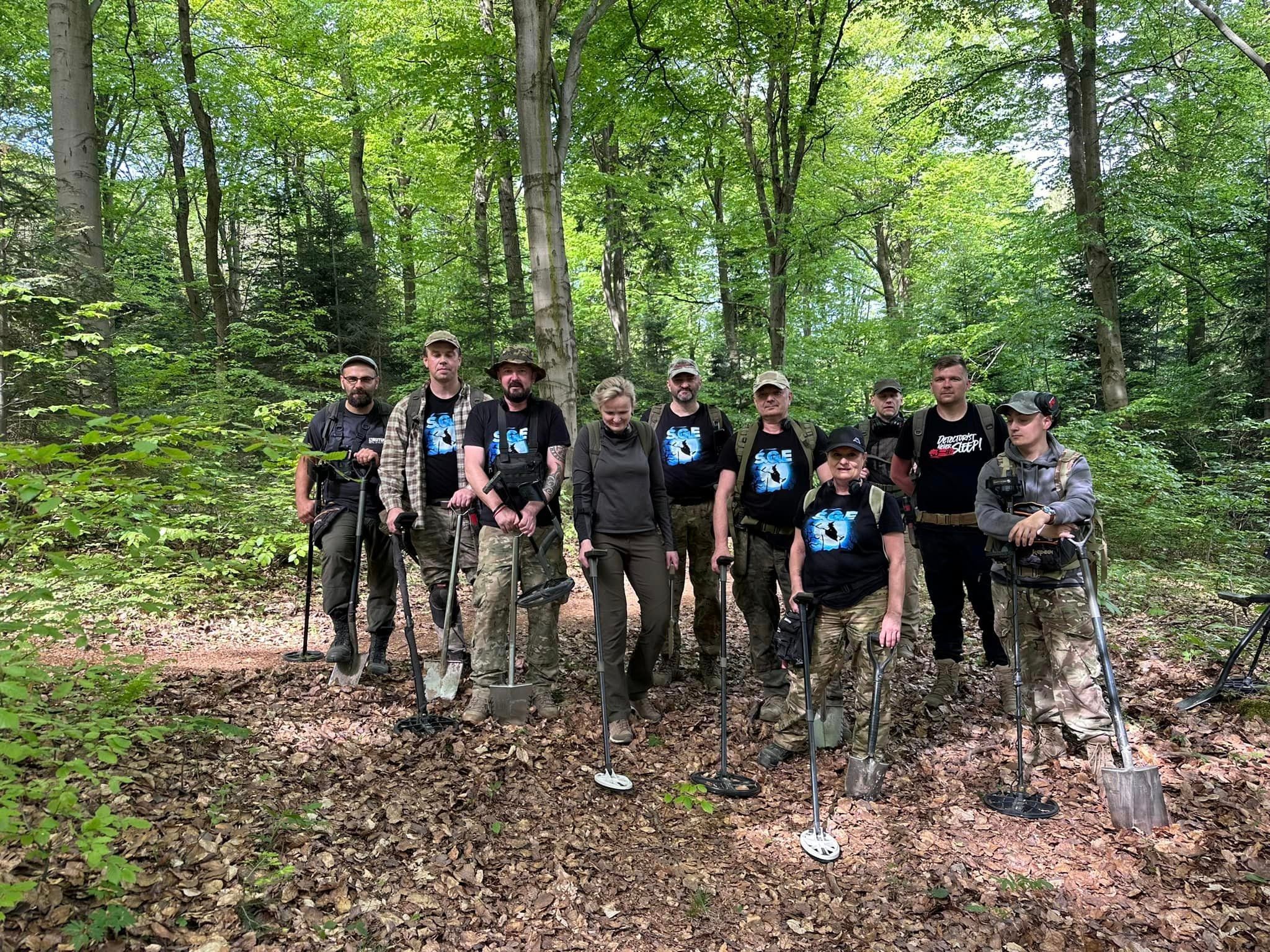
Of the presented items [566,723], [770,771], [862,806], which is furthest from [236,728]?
[862,806]

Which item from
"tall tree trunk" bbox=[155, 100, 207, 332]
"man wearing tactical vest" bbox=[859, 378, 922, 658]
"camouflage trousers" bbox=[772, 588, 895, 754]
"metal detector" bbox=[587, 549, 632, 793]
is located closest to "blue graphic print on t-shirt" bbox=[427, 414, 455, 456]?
"metal detector" bbox=[587, 549, 632, 793]

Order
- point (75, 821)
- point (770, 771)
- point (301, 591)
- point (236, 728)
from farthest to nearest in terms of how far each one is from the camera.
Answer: point (301, 591)
point (770, 771)
point (236, 728)
point (75, 821)

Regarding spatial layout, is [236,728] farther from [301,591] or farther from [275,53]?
[275,53]

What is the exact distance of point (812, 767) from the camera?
4121 mm

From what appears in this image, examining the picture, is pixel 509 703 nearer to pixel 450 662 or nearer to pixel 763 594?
pixel 450 662

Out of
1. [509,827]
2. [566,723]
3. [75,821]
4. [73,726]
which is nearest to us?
[73,726]

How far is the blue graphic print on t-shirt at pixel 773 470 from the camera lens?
5285mm

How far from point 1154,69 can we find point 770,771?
1587cm

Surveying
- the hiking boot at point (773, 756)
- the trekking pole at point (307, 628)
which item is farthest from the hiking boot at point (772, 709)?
the trekking pole at point (307, 628)

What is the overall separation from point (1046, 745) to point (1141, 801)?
77 cm

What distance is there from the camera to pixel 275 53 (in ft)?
56.2

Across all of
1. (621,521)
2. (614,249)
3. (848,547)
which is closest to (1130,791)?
(848,547)

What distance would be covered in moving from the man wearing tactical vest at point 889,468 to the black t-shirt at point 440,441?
350 centimetres

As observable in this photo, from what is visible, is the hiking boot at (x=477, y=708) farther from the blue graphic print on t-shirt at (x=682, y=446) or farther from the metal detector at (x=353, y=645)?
the blue graphic print on t-shirt at (x=682, y=446)
